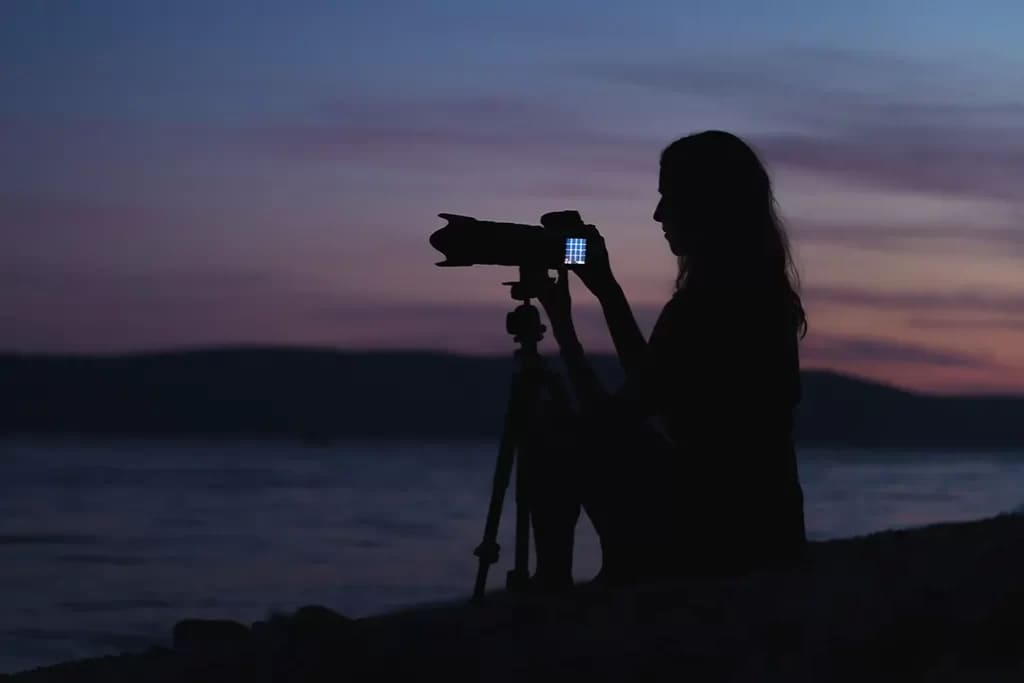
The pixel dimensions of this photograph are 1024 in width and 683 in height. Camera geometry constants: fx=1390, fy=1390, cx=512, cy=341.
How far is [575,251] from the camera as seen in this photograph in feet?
10.4

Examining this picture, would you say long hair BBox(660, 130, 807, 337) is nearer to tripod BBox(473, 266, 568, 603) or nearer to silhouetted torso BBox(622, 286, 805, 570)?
silhouetted torso BBox(622, 286, 805, 570)

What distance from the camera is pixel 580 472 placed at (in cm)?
305

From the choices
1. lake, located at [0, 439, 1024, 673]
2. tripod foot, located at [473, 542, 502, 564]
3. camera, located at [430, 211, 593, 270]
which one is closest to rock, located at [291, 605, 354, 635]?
tripod foot, located at [473, 542, 502, 564]

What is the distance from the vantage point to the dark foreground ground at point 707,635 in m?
2.16

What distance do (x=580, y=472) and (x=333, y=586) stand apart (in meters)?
8.95

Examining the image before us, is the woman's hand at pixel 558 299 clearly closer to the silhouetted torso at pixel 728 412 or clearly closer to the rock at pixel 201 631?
the silhouetted torso at pixel 728 412

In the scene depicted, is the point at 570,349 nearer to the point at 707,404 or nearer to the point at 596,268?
the point at 596,268

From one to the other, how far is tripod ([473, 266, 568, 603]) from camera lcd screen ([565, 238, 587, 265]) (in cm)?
7

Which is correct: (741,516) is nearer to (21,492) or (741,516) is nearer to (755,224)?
(755,224)

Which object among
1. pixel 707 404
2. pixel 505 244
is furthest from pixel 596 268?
pixel 707 404

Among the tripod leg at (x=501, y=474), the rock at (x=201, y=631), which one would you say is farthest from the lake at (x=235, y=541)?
the tripod leg at (x=501, y=474)

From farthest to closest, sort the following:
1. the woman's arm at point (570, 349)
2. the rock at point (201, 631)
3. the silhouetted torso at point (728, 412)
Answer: the rock at point (201, 631)
the woman's arm at point (570, 349)
the silhouetted torso at point (728, 412)

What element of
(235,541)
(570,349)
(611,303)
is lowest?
(235,541)

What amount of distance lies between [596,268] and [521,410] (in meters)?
0.37
